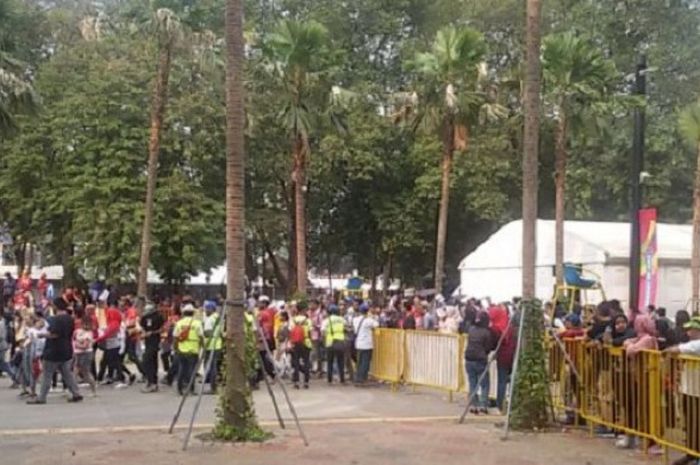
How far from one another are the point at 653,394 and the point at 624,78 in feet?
104

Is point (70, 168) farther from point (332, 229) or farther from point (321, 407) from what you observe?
point (321, 407)

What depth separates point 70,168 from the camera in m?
36.2

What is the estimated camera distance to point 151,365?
19172mm

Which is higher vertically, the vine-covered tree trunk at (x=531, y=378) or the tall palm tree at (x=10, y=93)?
the tall palm tree at (x=10, y=93)

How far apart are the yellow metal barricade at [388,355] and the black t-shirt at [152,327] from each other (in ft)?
14.2

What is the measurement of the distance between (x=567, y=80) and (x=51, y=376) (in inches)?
609

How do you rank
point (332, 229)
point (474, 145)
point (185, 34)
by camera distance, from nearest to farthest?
point (185, 34) < point (474, 145) < point (332, 229)

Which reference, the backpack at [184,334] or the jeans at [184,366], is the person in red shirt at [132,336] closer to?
the jeans at [184,366]

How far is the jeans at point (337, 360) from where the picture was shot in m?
20.4

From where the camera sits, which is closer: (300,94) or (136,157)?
(300,94)

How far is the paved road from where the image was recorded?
1479cm

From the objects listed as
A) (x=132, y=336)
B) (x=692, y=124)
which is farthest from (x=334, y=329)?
(x=692, y=124)

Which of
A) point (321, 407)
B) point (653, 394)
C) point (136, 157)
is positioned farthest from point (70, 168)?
point (653, 394)

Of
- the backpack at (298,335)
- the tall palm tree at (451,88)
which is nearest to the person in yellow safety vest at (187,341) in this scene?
the backpack at (298,335)
